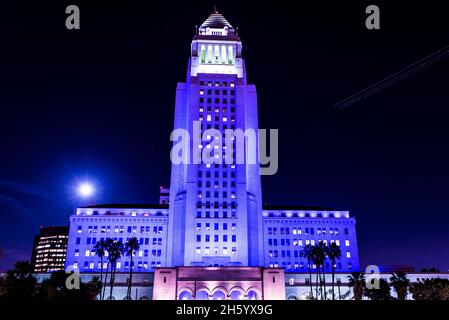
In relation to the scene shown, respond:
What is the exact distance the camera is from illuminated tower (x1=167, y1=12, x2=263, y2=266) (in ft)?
341

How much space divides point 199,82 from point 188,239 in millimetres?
46785

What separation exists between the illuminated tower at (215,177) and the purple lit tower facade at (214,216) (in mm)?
265

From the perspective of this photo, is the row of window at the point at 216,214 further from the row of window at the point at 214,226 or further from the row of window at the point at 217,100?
the row of window at the point at 217,100

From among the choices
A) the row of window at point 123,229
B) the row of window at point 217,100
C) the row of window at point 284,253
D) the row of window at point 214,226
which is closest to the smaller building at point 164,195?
the row of window at point 123,229

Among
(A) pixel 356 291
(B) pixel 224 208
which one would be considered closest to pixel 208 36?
(B) pixel 224 208

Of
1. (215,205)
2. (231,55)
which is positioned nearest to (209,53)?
(231,55)

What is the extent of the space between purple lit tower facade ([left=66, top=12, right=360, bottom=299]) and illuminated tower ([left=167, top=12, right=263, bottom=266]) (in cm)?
27

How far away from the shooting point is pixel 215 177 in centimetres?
11050

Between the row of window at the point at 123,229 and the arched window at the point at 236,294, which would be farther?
the row of window at the point at 123,229

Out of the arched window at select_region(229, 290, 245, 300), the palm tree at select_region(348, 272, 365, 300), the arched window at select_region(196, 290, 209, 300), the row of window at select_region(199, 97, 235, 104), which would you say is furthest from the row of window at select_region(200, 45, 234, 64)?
the palm tree at select_region(348, 272, 365, 300)

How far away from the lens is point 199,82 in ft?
395

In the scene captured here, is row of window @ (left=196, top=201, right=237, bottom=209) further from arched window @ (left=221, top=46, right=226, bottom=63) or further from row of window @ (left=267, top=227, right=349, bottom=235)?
arched window @ (left=221, top=46, right=226, bottom=63)

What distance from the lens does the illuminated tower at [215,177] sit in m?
104
